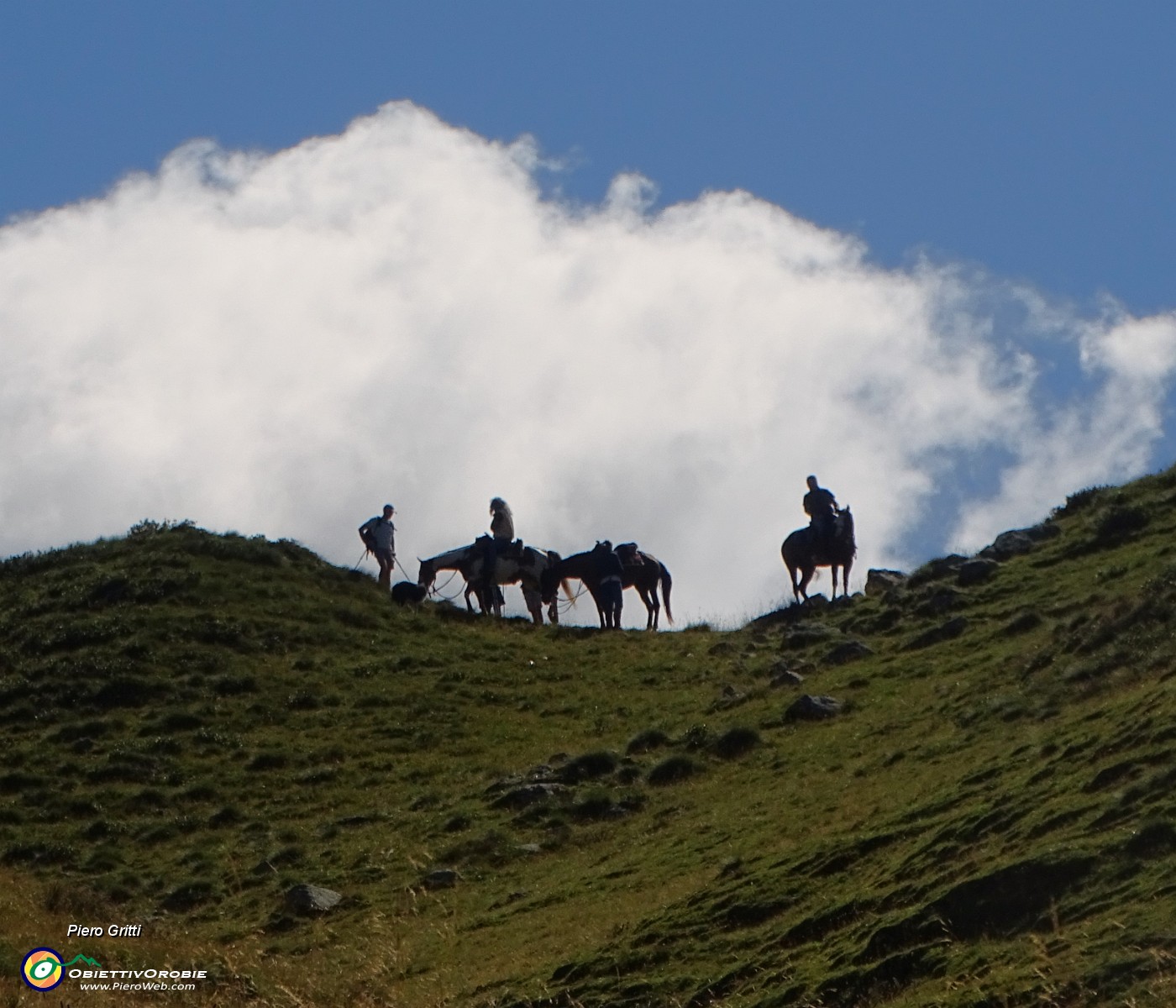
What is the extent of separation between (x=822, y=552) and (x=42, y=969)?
2290cm

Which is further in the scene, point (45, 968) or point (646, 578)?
point (646, 578)

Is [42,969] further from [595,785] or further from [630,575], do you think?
[630,575]

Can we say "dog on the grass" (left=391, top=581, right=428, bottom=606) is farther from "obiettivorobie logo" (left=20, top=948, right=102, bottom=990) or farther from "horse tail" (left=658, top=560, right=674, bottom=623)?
"obiettivorobie logo" (left=20, top=948, right=102, bottom=990)

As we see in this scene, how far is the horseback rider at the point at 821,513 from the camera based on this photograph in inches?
1400

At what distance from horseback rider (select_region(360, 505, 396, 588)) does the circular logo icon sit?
81.7 feet


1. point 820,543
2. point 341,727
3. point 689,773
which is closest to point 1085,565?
point 820,543

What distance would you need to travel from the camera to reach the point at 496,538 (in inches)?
1519

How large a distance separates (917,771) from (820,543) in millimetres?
16333

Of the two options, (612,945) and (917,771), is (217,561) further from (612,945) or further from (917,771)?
(612,945)

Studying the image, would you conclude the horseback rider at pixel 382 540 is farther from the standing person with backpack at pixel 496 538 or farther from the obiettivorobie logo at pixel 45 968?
the obiettivorobie logo at pixel 45 968

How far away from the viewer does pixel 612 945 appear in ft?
50.5
